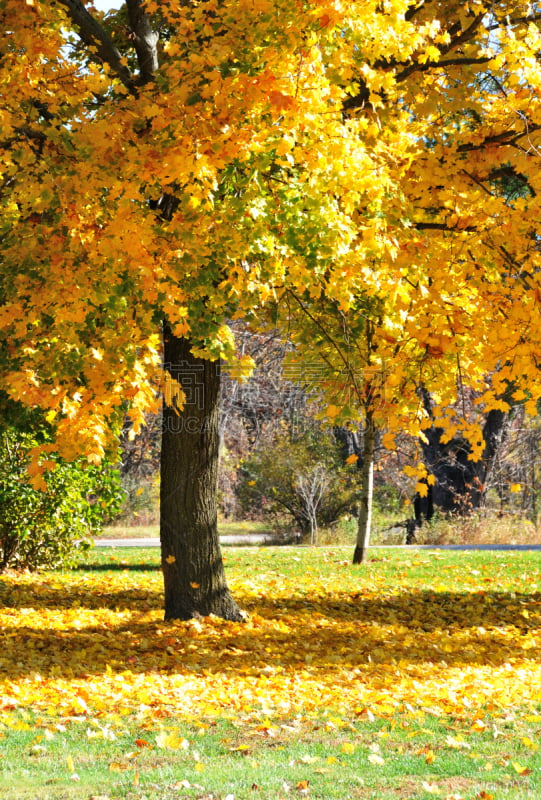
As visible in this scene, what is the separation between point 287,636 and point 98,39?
5530 mm

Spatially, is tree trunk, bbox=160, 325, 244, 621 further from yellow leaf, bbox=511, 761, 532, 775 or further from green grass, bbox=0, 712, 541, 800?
yellow leaf, bbox=511, 761, 532, 775

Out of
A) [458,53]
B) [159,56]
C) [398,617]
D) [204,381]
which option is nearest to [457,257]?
[458,53]

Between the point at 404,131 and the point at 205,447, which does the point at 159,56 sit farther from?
the point at 205,447

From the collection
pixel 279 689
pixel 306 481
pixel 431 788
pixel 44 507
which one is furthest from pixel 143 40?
pixel 306 481

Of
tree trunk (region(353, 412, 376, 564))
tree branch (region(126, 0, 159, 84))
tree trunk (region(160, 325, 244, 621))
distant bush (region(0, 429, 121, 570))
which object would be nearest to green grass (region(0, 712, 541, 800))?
tree trunk (region(160, 325, 244, 621))

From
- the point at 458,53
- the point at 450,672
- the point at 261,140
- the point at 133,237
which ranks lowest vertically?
the point at 450,672

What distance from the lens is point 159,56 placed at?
25.4 ft

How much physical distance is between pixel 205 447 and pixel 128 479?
15.7 meters

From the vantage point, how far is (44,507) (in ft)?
36.1

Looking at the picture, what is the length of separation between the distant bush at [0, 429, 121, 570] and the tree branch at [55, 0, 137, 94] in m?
→ 4.94

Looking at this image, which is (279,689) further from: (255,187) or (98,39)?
(98,39)

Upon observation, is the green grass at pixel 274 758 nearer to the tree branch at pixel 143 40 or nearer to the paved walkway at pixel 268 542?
the tree branch at pixel 143 40

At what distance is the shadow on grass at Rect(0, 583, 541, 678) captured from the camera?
22.9ft

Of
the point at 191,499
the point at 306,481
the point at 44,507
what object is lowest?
the point at 44,507
